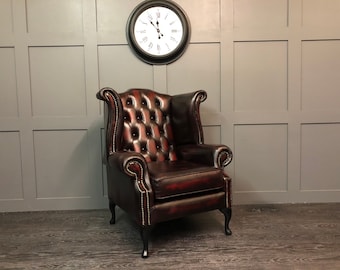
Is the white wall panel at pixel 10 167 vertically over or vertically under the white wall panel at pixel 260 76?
under

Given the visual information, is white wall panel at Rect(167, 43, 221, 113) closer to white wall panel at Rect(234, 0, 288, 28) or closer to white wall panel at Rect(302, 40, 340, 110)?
white wall panel at Rect(234, 0, 288, 28)

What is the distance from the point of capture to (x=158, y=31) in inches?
109

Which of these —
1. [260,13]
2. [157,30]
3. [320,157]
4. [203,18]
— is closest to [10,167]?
[157,30]

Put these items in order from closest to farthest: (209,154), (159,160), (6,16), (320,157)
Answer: (209,154) < (159,160) < (6,16) < (320,157)

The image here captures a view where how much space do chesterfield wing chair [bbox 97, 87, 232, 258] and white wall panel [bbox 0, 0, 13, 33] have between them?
1.22 meters

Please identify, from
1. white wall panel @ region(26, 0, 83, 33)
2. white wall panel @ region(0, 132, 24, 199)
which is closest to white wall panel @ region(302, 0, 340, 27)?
white wall panel @ region(26, 0, 83, 33)

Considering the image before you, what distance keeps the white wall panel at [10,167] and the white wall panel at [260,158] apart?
79.2 inches

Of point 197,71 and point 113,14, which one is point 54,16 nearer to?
point 113,14

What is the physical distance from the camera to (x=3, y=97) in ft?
9.21

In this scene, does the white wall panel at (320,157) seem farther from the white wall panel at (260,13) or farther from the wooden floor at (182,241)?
the white wall panel at (260,13)

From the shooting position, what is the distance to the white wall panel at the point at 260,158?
292cm

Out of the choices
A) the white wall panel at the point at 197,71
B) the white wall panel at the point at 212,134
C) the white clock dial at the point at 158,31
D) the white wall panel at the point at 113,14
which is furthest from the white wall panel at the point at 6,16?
the white wall panel at the point at 212,134

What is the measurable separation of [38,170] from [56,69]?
94 centimetres

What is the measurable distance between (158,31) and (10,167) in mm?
1830
